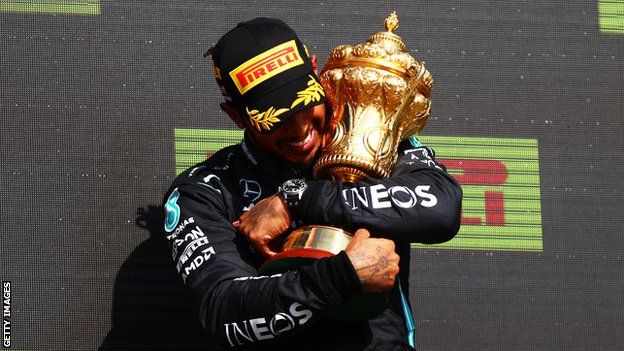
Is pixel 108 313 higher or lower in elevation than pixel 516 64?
lower

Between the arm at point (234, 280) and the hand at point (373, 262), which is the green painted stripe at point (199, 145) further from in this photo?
the hand at point (373, 262)

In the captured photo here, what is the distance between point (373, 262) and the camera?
99.8 inches

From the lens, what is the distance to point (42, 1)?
12.0ft

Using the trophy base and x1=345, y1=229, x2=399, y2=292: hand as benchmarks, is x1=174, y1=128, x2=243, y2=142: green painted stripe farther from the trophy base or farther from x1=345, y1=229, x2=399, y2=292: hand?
x1=345, y1=229, x2=399, y2=292: hand

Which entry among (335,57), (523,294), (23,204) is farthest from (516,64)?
(23,204)

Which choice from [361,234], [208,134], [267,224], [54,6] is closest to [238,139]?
[208,134]

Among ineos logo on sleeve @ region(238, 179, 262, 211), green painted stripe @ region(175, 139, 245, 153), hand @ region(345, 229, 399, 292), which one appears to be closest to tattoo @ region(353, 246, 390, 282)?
hand @ region(345, 229, 399, 292)

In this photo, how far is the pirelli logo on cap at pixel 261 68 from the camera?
2756 millimetres

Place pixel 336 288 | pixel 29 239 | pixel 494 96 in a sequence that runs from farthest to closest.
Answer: pixel 494 96, pixel 29 239, pixel 336 288

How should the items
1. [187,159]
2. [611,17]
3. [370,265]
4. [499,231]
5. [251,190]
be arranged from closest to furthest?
[370,265] < [251,190] < [187,159] < [499,231] < [611,17]

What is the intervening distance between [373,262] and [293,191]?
279 millimetres

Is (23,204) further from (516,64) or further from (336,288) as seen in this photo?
(516,64)

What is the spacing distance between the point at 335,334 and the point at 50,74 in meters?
1.39

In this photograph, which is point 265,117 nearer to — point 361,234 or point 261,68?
point 261,68
